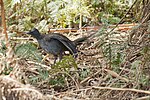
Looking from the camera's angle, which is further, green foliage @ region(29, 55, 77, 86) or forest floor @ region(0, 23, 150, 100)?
green foliage @ region(29, 55, 77, 86)

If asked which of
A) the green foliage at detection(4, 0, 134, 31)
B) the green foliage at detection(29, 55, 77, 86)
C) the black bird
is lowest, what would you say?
the green foliage at detection(29, 55, 77, 86)

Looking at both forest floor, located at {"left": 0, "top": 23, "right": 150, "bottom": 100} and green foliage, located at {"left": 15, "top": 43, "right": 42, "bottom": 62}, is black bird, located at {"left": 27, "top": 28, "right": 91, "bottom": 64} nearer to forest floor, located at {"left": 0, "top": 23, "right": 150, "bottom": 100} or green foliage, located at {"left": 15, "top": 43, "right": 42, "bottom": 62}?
forest floor, located at {"left": 0, "top": 23, "right": 150, "bottom": 100}

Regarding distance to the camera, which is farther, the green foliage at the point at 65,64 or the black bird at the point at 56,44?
the black bird at the point at 56,44

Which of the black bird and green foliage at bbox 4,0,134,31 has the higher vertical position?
green foliage at bbox 4,0,134,31

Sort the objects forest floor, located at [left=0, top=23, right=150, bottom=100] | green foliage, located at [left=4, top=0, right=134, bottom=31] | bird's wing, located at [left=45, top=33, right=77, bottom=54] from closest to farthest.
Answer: forest floor, located at [left=0, top=23, right=150, bottom=100] < bird's wing, located at [left=45, top=33, right=77, bottom=54] < green foliage, located at [left=4, top=0, right=134, bottom=31]

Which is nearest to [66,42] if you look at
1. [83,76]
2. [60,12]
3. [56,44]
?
[56,44]

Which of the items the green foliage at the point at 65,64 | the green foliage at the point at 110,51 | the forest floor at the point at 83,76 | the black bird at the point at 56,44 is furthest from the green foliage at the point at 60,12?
the green foliage at the point at 65,64

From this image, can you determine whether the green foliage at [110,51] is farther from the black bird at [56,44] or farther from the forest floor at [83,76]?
the black bird at [56,44]

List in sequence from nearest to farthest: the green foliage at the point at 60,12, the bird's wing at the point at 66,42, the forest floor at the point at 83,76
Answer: the forest floor at the point at 83,76 → the bird's wing at the point at 66,42 → the green foliage at the point at 60,12

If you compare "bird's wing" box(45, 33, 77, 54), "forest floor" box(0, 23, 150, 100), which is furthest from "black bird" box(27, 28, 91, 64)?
"forest floor" box(0, 23, 150, 100)

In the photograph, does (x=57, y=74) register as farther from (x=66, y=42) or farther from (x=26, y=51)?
(x=66, y=42)

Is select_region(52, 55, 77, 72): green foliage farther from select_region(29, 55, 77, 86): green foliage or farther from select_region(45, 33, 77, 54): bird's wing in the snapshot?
select_region(45, 33, 77, 54): bird's wing

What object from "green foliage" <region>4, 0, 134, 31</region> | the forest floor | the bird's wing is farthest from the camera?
"green foliage" <region>4, 0, 134, 31</region>

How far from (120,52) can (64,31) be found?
1.34 metres
